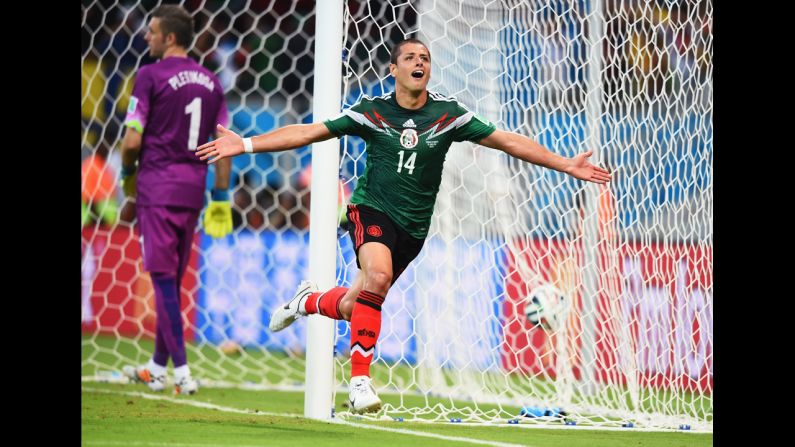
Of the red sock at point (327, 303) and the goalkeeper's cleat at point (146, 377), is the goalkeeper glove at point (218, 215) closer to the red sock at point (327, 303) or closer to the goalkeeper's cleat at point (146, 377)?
the goalkeeper's cleat at point (146, 377)

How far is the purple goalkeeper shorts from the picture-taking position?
6.49 meters

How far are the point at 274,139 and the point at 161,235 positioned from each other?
1.98m

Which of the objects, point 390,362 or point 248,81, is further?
point 248,81

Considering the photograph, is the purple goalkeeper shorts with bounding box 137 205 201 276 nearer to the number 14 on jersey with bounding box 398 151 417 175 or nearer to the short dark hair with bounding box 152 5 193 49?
the short dark hair with bounding box 152 5 193 49

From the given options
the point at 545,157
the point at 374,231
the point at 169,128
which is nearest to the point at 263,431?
the point at 374,231

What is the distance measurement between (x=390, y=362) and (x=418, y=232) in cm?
438

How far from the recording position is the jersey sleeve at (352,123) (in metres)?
4.91

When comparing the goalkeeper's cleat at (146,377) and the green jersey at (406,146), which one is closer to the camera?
the green jersey at (406,146)

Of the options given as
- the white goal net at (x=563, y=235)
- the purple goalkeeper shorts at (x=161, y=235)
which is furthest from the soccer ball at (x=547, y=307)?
the purple goalkeeper shorts at (x=161, y=235)

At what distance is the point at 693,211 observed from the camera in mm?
6941

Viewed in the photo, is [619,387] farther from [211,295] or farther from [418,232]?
[211,295]

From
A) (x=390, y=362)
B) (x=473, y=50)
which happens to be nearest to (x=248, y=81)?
(x=390, y=362)

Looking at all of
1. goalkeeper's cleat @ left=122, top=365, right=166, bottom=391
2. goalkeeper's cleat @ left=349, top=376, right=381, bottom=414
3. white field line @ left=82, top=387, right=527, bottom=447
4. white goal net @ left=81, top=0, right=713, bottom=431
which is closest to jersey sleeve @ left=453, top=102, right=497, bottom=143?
white goal net @ left=81, top=0, right=713, bottom=431

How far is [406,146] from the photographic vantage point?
501cm
